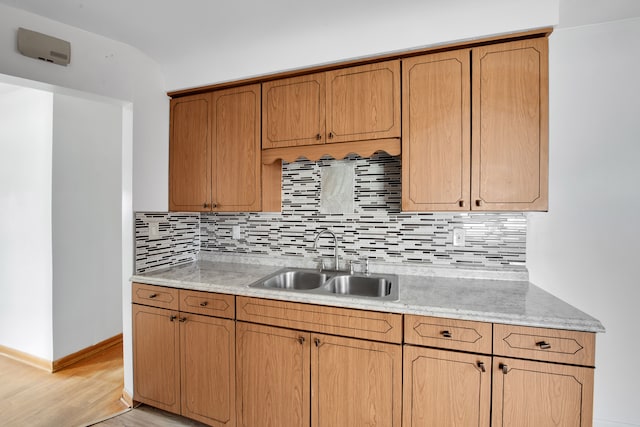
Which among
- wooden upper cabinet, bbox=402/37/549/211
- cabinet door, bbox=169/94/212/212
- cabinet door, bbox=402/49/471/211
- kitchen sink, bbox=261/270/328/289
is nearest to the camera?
wooden upper cabinet, bbox=402/37/549/211

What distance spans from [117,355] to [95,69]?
261 cm

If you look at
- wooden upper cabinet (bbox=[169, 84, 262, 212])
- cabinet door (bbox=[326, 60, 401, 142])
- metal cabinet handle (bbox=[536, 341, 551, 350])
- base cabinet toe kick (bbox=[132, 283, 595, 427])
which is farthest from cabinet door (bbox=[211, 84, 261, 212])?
metal cabinet handle (bbox=[536, 341, 551, 350])

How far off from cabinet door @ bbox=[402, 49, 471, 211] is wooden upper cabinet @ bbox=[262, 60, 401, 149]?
103 millimetres

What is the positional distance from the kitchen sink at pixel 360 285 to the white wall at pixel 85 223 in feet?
7.78

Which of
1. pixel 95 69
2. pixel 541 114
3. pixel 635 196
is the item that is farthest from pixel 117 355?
pixel 635 196

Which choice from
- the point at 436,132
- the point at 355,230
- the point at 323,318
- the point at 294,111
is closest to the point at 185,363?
the point at 323,318

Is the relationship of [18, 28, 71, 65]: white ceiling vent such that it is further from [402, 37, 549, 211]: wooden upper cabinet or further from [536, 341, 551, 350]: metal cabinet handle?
[536, 341, 551, 350]: metal cabinet handle

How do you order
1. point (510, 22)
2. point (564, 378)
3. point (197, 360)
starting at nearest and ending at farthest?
point (564, 378)
point (510, 22)
point (197, 360)

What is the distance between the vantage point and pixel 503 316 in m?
1.33

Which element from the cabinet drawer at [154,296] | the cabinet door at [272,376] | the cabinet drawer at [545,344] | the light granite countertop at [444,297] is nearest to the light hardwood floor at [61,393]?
the cabinet drawer at [154,296]

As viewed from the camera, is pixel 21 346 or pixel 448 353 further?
pixel 21 346

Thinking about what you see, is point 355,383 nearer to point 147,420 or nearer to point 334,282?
point 334,282

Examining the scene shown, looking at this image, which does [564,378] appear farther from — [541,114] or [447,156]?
[541,114]

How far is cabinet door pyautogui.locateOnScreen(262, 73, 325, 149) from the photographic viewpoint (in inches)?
78.5
